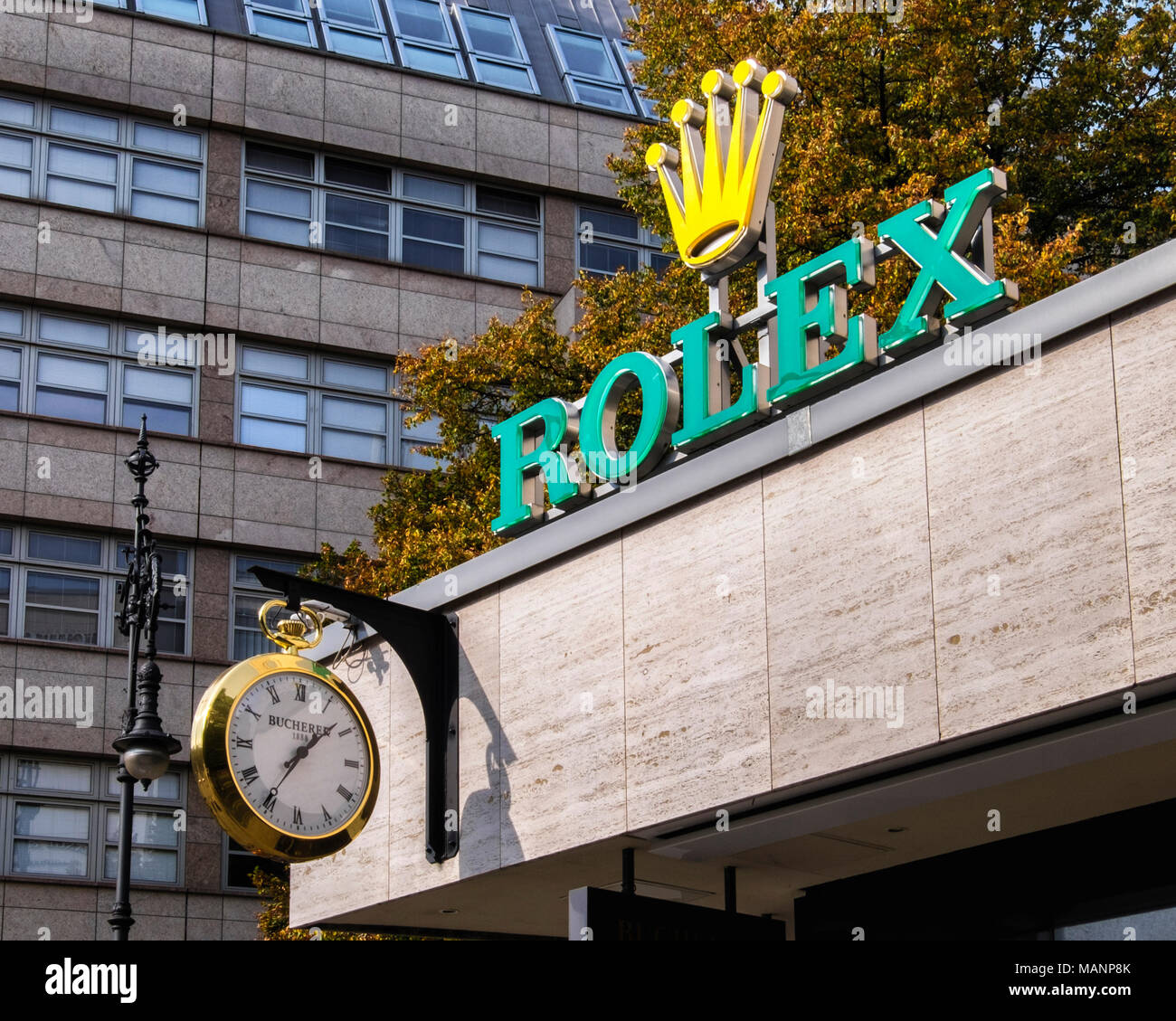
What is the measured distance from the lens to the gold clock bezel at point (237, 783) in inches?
588

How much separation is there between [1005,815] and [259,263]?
28.2 m

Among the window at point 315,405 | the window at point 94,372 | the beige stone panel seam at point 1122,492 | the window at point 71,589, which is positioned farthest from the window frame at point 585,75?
the beige stone panel seam at point 1122,492

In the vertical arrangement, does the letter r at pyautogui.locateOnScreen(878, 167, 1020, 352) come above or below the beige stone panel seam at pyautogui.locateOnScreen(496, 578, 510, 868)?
above

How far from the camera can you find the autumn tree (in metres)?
24.3

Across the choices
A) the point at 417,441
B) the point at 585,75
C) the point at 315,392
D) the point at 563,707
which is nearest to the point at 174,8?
the point at 315,392

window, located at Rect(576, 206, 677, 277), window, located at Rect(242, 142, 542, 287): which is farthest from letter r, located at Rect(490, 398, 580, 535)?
window, located at Rect(576, 206, 677, 277)

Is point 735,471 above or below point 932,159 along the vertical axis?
below

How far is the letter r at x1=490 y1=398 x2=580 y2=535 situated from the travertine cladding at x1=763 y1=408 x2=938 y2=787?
2.88 meters

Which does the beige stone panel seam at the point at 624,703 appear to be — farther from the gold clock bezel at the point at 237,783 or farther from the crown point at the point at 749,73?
the crown point at the point at 749,73

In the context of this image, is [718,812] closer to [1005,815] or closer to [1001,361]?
[1005,815]

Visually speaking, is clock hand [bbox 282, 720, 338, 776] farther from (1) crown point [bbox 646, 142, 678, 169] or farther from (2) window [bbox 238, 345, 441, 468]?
(2) window [bbox 238, 345, 441, 468]

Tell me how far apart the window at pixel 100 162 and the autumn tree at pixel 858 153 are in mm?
12760
